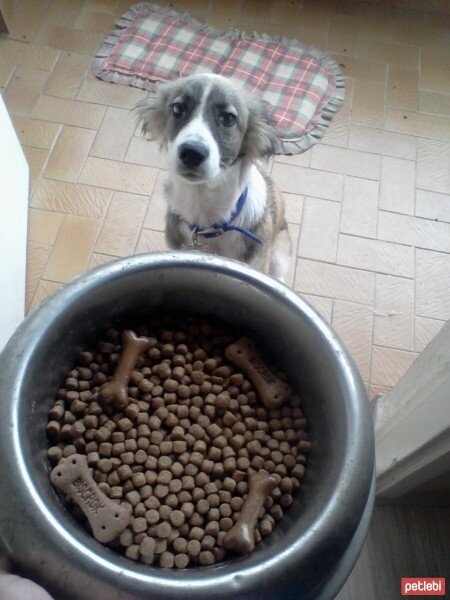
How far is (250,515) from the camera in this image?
2.74 ft

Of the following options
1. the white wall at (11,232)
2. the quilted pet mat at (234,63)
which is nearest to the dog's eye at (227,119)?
the white wall at (11,232)

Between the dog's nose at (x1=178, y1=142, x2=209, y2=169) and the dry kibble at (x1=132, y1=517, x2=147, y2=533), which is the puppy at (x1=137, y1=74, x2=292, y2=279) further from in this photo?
the dry kibble at (x1=132, y1=517, x2=147, y2=533)

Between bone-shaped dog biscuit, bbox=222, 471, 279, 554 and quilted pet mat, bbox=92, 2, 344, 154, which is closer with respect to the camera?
bone-shaped dog biscuit, bbox=222, 471, 279, 554

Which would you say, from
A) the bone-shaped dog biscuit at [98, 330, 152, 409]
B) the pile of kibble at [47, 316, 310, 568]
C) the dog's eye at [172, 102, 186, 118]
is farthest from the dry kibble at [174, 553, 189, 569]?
the dog's eye at [172, 102, 186, 118]

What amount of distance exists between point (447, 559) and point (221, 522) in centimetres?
80

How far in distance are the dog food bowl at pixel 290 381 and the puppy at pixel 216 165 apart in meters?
0.40

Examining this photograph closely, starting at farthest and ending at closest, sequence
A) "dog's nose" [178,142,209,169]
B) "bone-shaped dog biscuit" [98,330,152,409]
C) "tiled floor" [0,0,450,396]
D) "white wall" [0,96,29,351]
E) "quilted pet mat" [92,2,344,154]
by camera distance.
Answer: "quilted pet mat" [92,2,344,154] → "tiled floor" [0,0,450,396] → "white wall" [0,96,29,351] → "dog's nose" [178,142,209,169] → "bone-shaped dog biscuit" [98,330,152,409]

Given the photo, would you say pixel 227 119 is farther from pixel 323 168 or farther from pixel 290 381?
pixel 323 168

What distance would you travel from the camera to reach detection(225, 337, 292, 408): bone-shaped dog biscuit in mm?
978

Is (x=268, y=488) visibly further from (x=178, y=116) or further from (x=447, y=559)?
(x=178, y=116)

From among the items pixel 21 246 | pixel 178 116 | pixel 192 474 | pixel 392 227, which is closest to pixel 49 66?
pixel 21 246

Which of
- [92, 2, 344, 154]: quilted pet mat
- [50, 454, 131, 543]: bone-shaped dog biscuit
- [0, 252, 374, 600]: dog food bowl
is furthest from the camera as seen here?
[92, 2, 344, 154]: quilted pet mat

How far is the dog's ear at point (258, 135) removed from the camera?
138cm

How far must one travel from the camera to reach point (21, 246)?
173cm
